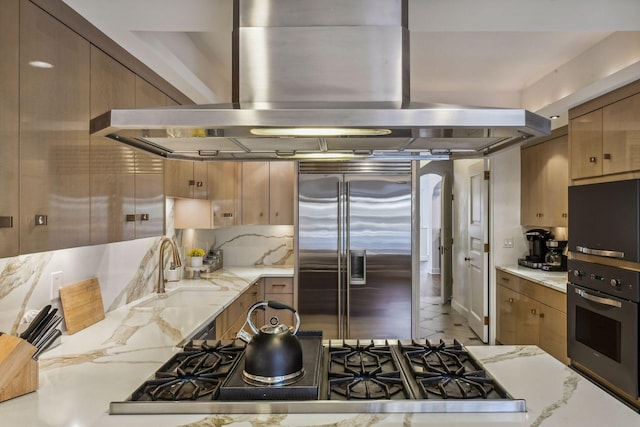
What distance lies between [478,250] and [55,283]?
14.3 ft

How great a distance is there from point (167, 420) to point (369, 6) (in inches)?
58.0

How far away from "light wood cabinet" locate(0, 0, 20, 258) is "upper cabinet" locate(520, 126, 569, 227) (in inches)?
162

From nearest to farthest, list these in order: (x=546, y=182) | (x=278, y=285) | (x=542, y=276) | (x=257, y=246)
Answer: (x=542, y=276)
(x=278, y=285)
(x=546, y=182)
(x=257, y=246)

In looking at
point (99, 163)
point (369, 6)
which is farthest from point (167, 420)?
point (369, 6)

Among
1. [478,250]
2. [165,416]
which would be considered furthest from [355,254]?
[165,416]

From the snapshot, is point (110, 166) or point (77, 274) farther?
point (77, 274)

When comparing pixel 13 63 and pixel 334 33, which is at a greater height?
pixel 334 33

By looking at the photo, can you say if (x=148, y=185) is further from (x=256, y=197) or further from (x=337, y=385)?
(x=256, y=197)

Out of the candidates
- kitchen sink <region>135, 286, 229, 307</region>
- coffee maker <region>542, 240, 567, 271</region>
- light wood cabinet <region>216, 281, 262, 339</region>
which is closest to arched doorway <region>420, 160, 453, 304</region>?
coffee maker <region>542, 240, 567, 271</region>

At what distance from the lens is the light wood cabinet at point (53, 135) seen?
1.43m

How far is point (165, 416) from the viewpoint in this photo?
1257mm

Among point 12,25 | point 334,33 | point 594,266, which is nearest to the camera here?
point 12,25

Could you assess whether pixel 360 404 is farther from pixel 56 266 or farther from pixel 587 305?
pixel 587 305

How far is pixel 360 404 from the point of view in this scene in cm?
128
